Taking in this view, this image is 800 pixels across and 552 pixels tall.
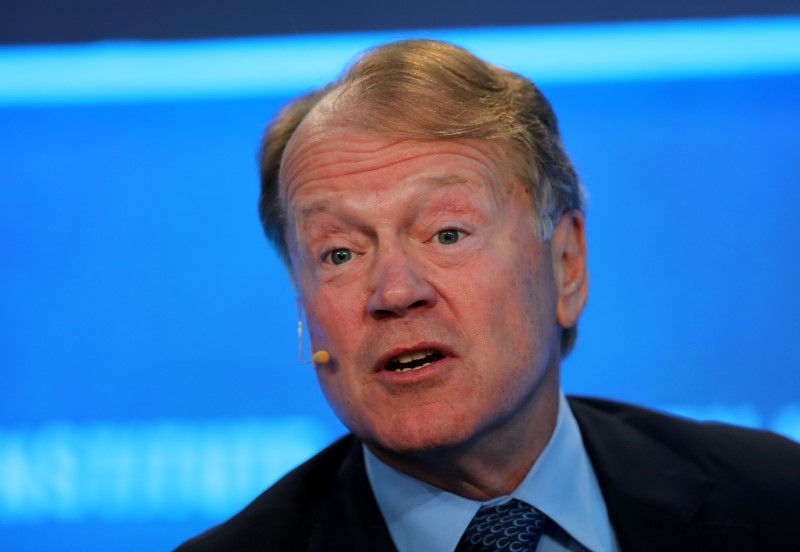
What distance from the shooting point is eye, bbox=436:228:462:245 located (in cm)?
187

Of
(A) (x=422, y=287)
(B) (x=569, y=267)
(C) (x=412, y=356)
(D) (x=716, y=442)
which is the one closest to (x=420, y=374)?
(C) (x=412, y=356)

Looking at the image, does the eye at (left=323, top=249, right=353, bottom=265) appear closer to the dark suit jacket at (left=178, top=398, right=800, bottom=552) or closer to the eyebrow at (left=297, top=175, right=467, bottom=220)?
the eyebrow at (left=297, top=175, right=467, bottom=220)

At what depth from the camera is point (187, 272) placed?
2.95 m

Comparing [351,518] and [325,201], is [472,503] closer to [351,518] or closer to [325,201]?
[351,518]

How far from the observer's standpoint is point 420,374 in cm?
178

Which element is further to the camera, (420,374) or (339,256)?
(339,256)

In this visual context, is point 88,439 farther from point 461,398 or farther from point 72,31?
point 461,398

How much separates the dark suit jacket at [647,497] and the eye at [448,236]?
561 mm

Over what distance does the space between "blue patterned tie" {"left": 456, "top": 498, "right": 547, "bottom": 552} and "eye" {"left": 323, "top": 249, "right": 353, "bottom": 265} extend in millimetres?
569

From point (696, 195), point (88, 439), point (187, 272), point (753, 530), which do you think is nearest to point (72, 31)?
point (187, 272)

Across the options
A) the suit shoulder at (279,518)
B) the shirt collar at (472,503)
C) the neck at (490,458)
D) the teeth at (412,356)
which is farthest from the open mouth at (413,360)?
the suit shoulder at (279,518)

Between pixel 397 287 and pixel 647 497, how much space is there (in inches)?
29.7

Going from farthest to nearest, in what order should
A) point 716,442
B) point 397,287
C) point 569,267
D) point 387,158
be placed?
point 716,442 → point 569,267 → point 387,158 → point 397,287

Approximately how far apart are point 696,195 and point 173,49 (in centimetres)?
165
